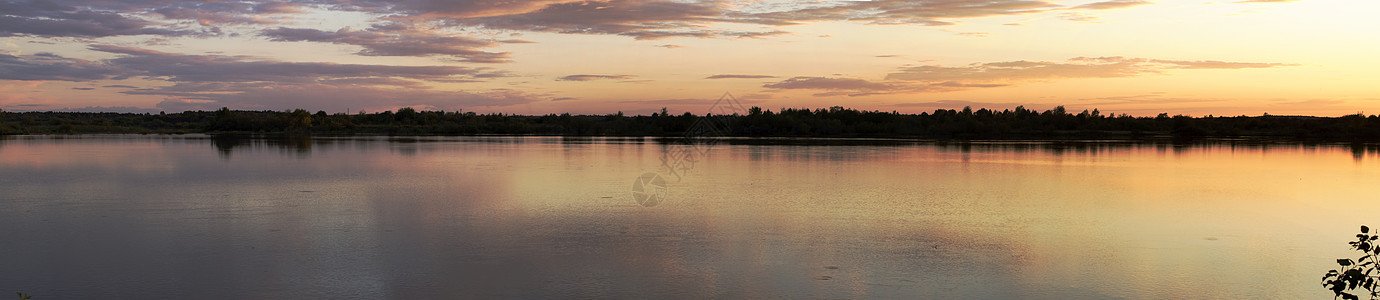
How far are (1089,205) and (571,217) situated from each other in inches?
211

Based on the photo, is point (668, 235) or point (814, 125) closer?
point (668, 235)

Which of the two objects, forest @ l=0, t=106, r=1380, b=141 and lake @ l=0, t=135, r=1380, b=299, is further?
forest @ l=0, t=106, r=1380, b=141

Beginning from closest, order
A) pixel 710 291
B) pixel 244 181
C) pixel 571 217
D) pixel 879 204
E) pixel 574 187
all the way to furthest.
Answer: pixel 710 291 < pixel 571 217 < pixel 879 204 < pixel 574 187 < pixel 244 181

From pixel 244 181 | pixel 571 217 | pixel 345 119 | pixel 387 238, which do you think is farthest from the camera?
pixel 345 119

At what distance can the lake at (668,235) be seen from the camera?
16.0 feet

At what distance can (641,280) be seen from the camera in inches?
197

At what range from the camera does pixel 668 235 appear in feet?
22.1

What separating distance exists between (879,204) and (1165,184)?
539 centimetres

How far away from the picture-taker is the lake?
4879mm

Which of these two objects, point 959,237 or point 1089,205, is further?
point 1089,205

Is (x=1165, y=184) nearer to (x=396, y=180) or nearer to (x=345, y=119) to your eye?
(x=396, y=180)

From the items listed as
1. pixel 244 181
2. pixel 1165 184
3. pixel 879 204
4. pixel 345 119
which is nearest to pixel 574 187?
pixel 879 204

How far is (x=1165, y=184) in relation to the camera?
39.3 feet

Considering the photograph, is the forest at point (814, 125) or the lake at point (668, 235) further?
the forest at point (814, 125)
